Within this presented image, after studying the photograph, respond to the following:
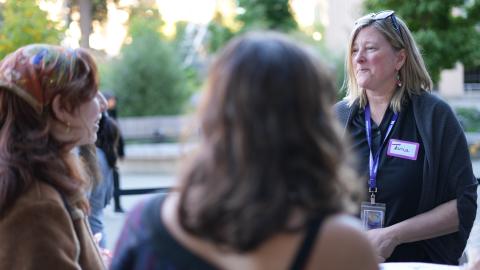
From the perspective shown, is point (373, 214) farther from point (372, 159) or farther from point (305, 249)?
point (305, 249)

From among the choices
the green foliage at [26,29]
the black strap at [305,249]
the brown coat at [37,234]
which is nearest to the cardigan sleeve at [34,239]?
the brown coat at [37,234]

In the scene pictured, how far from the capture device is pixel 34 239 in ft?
5.86

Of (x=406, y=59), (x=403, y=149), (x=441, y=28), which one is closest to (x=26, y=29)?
(x=406, y=59)

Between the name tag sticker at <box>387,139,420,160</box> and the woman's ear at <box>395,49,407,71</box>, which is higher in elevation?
the woman's ear at <box>395,49,407,71</box>

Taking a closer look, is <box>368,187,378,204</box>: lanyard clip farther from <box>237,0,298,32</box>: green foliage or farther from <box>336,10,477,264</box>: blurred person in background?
<box>237,0,298,32</box>: green foliage

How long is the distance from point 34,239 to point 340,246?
3.11ft

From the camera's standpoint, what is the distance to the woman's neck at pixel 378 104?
2.95 metres

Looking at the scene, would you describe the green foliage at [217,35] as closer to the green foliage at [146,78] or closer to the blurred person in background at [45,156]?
the green foliage at [146,78]

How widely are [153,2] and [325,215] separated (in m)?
34.4

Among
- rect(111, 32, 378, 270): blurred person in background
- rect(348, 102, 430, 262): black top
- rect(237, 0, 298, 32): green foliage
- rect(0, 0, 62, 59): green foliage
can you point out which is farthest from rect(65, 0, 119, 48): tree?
rect(111, 32, 378, 270): blurred person in background

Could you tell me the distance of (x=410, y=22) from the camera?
1705 centimetres

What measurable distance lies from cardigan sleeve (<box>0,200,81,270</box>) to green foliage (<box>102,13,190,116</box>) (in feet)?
74.5

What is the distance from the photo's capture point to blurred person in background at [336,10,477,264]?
2.72m

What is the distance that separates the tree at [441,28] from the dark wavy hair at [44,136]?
15.1 metres
